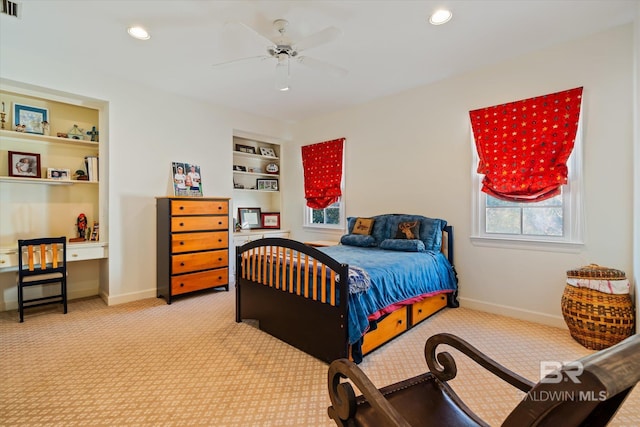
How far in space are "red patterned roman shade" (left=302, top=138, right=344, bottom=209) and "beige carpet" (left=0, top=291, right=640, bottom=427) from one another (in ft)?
7.95

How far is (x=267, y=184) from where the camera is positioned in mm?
5562

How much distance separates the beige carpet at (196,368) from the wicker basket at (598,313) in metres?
0.17

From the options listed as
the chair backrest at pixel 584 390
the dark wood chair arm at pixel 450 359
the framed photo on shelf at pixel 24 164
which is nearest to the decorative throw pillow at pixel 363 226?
the dark wood chair arm at pixel 450 359

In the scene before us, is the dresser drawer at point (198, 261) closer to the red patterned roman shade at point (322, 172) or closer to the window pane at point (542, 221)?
the red patterned roman shade at point (322, 172)

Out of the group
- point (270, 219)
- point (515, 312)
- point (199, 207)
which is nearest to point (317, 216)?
point (270, 219)

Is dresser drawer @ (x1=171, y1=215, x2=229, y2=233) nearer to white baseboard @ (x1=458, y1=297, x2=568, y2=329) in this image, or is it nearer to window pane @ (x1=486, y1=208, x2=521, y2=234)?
white baseboard @ (x1=458, y1=297, x2=568, y2=329)

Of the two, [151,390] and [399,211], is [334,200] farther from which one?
[151,390]

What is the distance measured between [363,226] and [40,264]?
362 centimetres

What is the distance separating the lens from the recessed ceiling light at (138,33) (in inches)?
102

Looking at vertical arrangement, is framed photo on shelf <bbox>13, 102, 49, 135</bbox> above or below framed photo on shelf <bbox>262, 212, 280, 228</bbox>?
above

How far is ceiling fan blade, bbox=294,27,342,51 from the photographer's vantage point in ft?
6.91

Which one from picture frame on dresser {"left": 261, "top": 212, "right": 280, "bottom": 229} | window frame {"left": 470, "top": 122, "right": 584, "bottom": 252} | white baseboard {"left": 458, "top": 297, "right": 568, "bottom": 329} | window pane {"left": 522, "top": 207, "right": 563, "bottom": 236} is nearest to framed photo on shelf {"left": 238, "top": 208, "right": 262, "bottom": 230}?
picture frame on dresser {"left": 261, "top": 212, "right": 280, "bottom": 229}

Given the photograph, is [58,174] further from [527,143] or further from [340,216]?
[527,143]

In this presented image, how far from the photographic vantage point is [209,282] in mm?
3990
